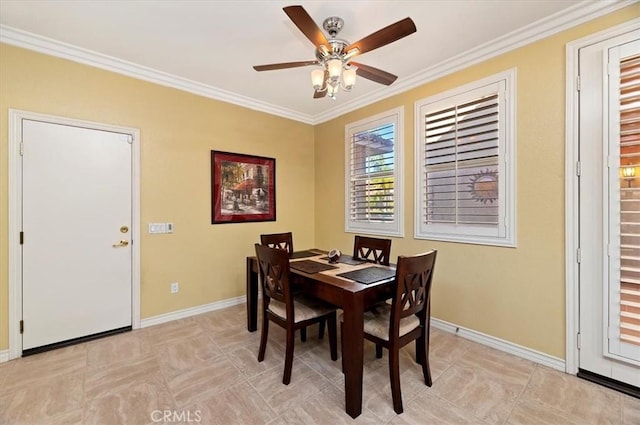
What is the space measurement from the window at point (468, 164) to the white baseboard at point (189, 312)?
2481 millimetres

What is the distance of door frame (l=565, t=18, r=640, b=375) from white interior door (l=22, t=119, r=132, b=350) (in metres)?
3.95

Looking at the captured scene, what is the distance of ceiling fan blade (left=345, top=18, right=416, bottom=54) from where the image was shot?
1.63 metres

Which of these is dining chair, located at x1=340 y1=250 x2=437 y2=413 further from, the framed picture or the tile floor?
the framed picture

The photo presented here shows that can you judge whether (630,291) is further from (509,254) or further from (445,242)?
(445,242)

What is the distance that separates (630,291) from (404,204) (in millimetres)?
1899

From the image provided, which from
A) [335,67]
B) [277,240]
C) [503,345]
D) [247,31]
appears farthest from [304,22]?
[503,345]

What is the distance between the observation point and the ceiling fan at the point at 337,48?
5.45 ft

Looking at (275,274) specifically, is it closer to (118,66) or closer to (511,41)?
(118,66)

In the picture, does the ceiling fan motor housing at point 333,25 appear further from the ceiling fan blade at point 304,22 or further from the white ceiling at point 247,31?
the ceiling fan blade at point 304,22

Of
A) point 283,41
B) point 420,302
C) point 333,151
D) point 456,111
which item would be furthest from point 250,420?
point 333,151

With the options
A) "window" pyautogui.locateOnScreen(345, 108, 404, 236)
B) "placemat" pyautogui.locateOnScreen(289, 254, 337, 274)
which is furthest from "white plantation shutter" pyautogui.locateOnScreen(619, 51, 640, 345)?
"placemat" pyautogui.locateOnScreen(289, 254, 337, 274)

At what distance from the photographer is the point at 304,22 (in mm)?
1662

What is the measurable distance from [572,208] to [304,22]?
2342mm

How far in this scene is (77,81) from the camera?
2.65 meters
